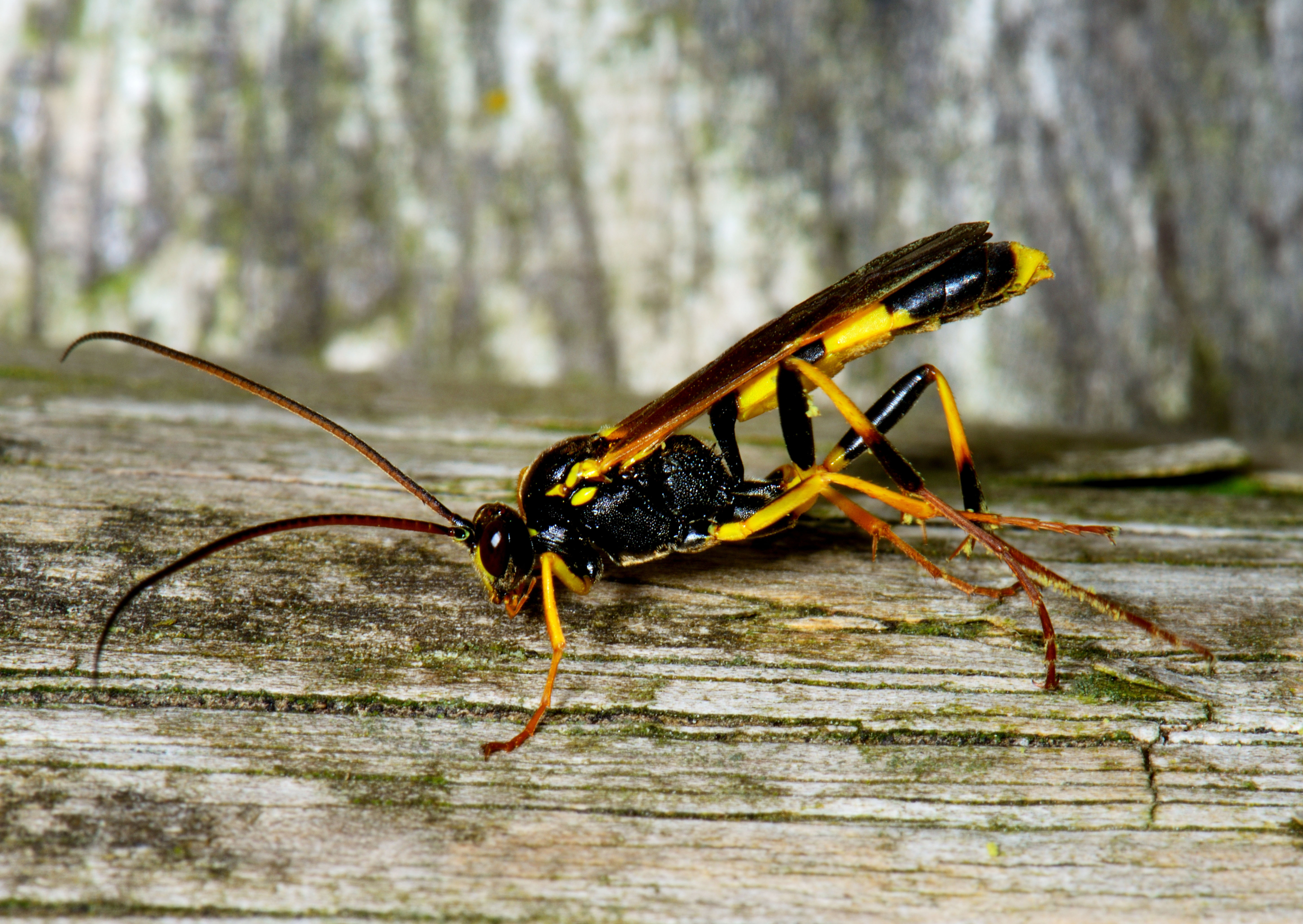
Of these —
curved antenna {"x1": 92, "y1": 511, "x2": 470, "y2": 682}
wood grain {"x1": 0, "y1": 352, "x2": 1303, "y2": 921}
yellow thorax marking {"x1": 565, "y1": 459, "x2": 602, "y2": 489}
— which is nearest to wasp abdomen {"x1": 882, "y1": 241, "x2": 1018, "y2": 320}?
wood grain {"x1": 0, "y1": 352, "x2": 1303, "y2": 921}

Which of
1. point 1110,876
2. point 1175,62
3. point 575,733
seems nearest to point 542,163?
point 1175,62

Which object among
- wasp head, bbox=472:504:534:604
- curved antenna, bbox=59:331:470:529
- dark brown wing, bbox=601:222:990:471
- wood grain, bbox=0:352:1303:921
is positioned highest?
dark brown wing, bbox=601:222:990:471

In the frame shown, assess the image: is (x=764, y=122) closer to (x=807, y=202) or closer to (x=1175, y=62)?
(x=807, y=202)

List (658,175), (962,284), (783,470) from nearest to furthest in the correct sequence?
(962,284) → (783,470) → (658,175)

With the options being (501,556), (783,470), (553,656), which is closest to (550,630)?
(553,656)

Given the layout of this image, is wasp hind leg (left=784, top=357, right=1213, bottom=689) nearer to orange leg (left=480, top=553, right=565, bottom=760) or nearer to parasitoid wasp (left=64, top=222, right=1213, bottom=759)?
parasitoid wasp (left=64, top=222, right=1213, bottom=759)

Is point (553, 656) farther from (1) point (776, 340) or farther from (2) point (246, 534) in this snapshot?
(1) point (776, 340)
